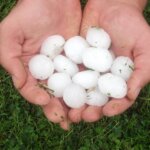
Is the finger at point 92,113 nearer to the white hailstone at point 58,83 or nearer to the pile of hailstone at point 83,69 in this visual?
the pile of hailstone at point 83,69

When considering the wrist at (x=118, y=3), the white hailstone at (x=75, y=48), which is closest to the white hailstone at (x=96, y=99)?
the white hailstone at (x=75, y=48)

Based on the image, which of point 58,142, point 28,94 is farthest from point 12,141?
point 28,94

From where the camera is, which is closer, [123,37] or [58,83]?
[58,83]

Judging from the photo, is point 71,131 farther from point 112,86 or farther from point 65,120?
point 112,86

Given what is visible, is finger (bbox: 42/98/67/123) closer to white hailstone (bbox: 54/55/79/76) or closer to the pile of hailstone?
the pile of hailstone

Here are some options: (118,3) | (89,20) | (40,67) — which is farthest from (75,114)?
(118,3)

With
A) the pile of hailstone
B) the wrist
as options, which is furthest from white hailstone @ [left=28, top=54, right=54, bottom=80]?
the wrist
